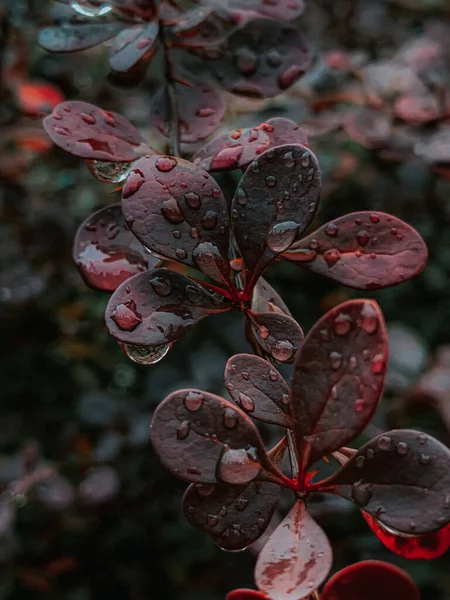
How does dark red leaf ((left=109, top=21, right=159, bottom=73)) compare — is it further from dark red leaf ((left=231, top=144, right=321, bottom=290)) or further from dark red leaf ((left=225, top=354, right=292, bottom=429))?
dark red leaf ((left=225, top=354, right=292, bottom=429))

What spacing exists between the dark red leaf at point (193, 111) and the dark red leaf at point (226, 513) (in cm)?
40

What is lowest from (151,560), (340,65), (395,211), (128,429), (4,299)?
(151,560)

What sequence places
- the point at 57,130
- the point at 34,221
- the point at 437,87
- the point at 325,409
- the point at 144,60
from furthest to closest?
the point at 34,221 → the point at 437,87 → the point at 144,60 → the point at 57,130 → the point at 325,409

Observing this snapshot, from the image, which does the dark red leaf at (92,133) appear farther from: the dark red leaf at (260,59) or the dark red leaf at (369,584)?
the dark red leaf at (369,584)

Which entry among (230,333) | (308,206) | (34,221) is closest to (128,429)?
(230,333)

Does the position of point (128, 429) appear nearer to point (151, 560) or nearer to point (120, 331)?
point (151, 560)

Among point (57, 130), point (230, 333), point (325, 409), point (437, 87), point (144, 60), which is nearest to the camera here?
point (325, 409)

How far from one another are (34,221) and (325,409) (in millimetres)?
1163


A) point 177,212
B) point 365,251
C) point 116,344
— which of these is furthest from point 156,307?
point 116,344

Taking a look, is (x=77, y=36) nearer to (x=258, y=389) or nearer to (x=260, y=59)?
(x=260, y=59)

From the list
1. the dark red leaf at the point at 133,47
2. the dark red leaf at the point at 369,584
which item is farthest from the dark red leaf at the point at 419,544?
the dark red leaf at the point at 133,47

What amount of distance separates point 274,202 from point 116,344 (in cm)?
96

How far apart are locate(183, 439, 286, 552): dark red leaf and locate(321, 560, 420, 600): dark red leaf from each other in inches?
2.5

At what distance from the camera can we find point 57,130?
2.06 ft
